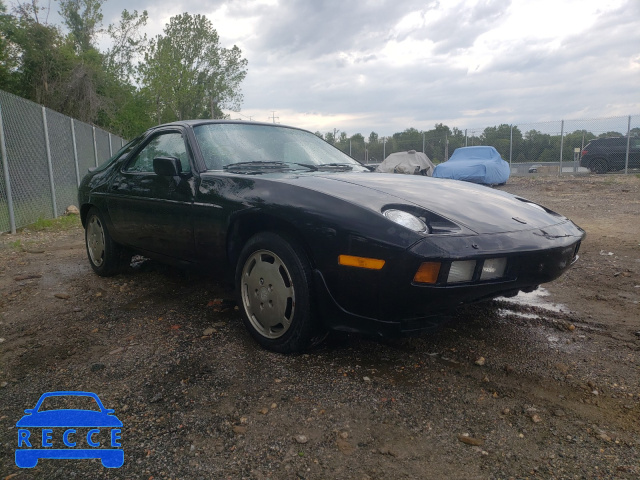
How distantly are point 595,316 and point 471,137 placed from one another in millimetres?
19356

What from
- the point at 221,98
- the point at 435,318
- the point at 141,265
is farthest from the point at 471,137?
the point at 221,98

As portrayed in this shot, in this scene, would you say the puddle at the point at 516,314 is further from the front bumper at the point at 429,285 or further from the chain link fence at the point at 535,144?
the chain link fence at the point at 535,144

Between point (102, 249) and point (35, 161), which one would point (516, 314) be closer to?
point (102, 249)

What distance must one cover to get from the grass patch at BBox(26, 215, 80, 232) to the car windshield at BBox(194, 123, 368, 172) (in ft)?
19.0

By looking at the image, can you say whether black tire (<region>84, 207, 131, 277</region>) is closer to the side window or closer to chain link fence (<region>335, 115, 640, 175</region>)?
the side window

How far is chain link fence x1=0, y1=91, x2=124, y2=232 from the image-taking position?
720cm

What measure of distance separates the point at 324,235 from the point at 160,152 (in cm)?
207

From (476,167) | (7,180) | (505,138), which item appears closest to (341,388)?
(7,180)

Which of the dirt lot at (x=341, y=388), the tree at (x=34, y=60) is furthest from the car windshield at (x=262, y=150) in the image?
the tree at (x=34, y=60)

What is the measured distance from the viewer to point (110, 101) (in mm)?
25750

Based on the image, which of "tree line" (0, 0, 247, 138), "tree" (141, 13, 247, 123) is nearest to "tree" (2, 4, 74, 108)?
"tree line" (0, 0, 247, 138)

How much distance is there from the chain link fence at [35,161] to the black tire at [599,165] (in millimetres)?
17426

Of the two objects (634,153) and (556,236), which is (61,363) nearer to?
(556,236)

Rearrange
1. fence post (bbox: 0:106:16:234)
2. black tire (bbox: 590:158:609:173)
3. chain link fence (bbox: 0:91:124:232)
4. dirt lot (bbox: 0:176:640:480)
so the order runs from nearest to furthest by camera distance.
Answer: dirt lot (bbox: 0:176:640:480), fence post (bbox: 0:106:16:234), chain link fence (bbox: 0:91:124:232), black tire (bbox: 590:158:609:173)
